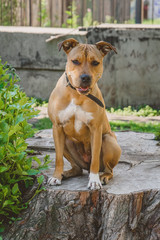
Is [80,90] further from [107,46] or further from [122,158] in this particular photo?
[122,158]

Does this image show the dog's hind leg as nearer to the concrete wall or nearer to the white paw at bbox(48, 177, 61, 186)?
the white paw at bbox(48, 177, 61, 186)

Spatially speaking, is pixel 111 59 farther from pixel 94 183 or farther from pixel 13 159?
pixel 13 159

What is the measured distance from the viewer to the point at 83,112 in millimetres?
3742

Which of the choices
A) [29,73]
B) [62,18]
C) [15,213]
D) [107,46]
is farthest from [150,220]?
[62,18]

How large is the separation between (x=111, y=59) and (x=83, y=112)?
4944 millimetres

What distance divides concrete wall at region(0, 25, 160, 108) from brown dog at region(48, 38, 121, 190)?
4.69 m

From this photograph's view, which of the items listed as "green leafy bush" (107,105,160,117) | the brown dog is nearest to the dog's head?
the brown dog

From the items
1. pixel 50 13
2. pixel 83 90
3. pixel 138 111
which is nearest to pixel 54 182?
pixel 83 90

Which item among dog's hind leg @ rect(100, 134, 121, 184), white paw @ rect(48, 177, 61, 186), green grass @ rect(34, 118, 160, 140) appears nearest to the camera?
white paw @ rect(48, 177, 61, 186)

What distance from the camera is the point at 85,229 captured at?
3549mm

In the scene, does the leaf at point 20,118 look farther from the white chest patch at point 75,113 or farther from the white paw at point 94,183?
the white paw at point 94,183

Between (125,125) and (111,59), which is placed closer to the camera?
(125,125)

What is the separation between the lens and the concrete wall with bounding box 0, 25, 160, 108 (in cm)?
848

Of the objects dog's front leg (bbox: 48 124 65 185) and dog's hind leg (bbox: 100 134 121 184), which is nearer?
dog's front leg (bbox: 48 124 65 185)
